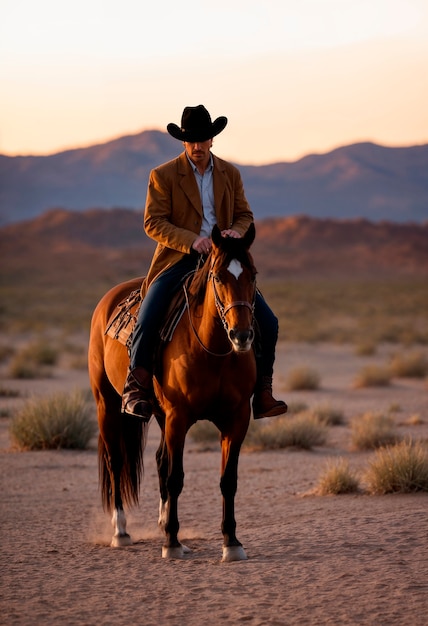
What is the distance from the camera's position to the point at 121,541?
8500 millimetres

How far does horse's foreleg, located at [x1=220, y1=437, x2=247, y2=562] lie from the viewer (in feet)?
24.5

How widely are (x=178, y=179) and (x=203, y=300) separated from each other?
118cm

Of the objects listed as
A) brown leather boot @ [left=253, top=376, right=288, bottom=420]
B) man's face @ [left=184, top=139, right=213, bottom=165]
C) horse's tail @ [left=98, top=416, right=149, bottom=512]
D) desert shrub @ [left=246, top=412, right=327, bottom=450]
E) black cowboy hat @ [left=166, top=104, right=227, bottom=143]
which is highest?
black cowboy hat @ [left=166, top=104, right=227, bottom=143]

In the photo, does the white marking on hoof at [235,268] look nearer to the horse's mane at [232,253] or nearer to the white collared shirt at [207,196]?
the horse's mane at [232,253]

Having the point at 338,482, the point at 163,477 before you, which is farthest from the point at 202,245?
the point at 338,482

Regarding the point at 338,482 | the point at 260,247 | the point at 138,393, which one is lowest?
the point at 260,247

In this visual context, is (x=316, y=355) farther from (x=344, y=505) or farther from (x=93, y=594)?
(x=93, y=594)

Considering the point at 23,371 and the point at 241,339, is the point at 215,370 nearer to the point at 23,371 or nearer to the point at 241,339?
the point at 241,339

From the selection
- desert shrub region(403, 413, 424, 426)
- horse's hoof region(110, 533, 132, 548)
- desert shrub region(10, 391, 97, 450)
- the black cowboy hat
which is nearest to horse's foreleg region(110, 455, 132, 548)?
horse's hoof region(110, 533, 132, 548)

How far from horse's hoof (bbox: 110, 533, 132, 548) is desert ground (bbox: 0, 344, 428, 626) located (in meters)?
0.07

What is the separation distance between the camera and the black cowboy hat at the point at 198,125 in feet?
26.0

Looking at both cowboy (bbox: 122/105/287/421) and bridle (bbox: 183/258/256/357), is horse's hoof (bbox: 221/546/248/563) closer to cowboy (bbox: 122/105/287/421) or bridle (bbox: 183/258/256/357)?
cowboy (bbox: 122/105/287/421)

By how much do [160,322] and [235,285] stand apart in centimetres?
122

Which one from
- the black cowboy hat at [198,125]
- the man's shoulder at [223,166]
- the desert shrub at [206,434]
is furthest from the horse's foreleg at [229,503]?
the desert shrub at [206,434]
